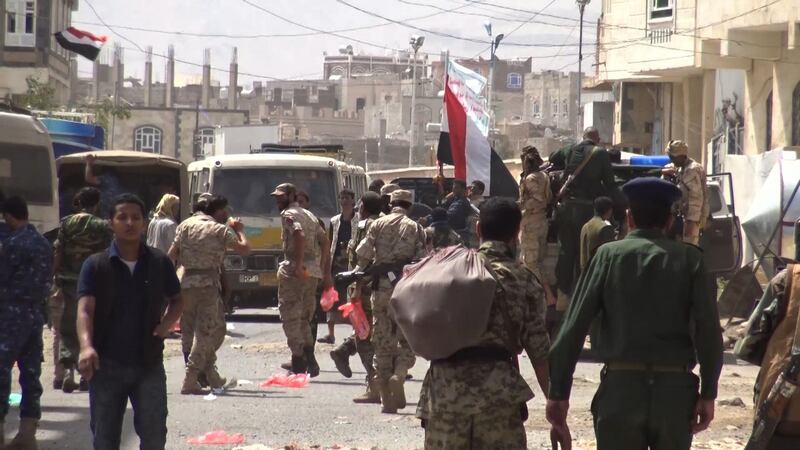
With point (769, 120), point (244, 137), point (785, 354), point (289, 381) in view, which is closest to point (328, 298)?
point (289, 381)

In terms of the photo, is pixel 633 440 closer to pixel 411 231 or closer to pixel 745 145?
pixel 411 231

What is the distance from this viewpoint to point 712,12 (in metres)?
29.7

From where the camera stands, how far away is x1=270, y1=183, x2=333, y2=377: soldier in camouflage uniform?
503 inches

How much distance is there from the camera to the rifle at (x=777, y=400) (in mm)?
5727

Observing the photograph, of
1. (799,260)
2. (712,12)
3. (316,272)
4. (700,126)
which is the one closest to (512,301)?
(799,260)

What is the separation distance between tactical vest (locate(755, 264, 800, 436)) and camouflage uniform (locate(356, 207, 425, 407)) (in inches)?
200

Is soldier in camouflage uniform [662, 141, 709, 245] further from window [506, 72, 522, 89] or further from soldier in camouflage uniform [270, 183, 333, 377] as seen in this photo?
window [506, 72, 522, 89]

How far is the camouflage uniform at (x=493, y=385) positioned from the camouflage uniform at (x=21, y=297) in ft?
12.4

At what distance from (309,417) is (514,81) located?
13308 cm

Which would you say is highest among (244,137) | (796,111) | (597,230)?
(796,111)

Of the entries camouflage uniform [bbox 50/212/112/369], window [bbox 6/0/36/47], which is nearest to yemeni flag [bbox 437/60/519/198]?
camouflage uniform [bbox 50/212/112/369]

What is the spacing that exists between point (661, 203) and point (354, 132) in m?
108

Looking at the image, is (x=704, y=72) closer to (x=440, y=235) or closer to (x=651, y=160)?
(x=651, y=160)

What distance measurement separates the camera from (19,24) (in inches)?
1994
